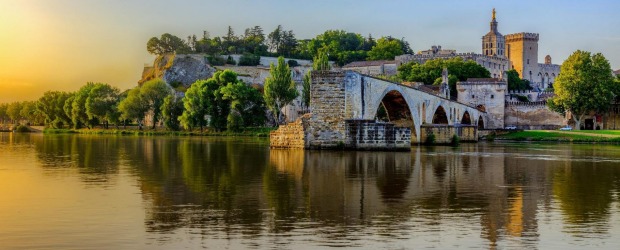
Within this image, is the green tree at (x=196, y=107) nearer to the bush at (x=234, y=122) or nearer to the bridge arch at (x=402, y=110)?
the bush at (x=234, y=122)

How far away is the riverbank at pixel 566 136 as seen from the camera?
2621 inches

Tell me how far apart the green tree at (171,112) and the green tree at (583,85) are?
44669 mm

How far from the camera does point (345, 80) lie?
39.4 m

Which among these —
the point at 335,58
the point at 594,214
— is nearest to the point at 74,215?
the point at 594,214

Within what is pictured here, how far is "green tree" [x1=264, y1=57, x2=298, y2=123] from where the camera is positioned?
244 feet

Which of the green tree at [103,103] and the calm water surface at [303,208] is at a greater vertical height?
the green tree at [103,103]

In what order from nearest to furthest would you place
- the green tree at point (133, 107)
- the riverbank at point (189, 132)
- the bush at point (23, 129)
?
the riverbank at point (189, 132)
the green tree at point (133, 107)
the bush at point (23, 129)

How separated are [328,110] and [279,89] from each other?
117 ft

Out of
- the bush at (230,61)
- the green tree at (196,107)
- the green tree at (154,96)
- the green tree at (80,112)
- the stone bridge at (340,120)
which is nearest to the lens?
the stone bridge at (340,120)

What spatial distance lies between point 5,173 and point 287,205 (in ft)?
42.0

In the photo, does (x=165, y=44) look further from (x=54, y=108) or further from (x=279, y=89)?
(x=279, y=89)

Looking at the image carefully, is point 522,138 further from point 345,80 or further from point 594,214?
point 594,214

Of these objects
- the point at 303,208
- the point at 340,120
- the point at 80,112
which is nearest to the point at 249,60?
the point at 80,112

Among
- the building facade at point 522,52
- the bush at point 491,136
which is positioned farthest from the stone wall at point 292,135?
the building facade at point 522,52
